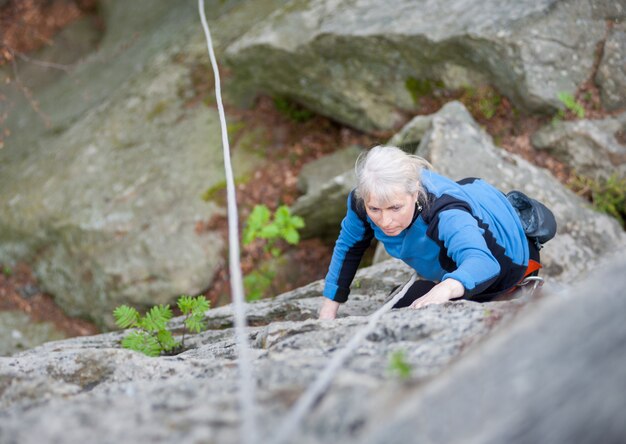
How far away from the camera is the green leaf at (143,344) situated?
418 centimetres

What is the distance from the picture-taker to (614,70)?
256 inches

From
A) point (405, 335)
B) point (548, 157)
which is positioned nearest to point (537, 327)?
point (405, 335)

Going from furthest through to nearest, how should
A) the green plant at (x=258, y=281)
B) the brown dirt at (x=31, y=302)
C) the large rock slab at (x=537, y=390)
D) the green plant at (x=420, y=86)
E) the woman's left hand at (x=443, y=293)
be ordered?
the brown dirt at (x=31, y=302), the green plant at (x=258, y=281), the green plant at (x=420, y=86), the woman's left hand at (x=443, y=293), the large rock slab at (x=537, y=390)

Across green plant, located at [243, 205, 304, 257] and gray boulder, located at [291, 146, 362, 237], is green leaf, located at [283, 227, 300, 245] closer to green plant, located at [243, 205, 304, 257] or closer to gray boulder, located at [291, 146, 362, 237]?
green plant, located at [243, 205, 304, 257]

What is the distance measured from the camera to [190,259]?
25.1ft

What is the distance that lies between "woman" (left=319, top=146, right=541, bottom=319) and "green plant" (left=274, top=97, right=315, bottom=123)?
15.5 ft

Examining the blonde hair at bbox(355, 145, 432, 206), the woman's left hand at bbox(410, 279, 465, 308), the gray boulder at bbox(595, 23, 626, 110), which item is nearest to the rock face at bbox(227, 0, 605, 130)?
the gray boulder at bbox(595, 23, 626, 110)

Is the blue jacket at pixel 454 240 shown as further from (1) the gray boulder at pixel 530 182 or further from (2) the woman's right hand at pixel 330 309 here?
(1) the gray boulder at pixel 530 182

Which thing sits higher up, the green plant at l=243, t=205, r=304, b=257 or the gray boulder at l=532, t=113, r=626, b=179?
the green plant at l=243, t=205, r=304, b=257

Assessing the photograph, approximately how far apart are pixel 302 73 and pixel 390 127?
1.43 m

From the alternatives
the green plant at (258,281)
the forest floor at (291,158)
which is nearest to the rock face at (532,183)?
the forest floor at (291,158)

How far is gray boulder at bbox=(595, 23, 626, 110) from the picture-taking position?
647 centimetres

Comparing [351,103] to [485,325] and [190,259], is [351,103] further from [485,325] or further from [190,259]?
[485,325]

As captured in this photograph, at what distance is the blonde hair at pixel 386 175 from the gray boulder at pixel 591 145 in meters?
3.73
